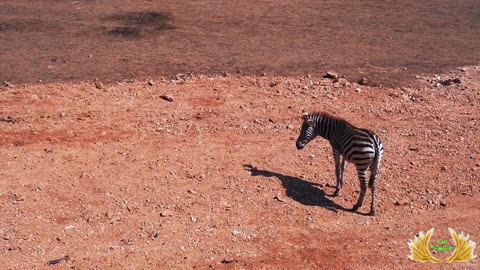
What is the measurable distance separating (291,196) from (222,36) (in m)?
10.7

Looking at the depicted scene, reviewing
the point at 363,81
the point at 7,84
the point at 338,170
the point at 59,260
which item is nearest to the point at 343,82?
the point at 363,81

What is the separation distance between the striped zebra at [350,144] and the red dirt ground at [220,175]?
694 mm

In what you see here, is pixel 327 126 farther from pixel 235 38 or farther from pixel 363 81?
pixel 235 38

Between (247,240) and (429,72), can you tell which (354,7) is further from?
(247,240)

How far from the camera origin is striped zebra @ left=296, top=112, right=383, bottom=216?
477 inches

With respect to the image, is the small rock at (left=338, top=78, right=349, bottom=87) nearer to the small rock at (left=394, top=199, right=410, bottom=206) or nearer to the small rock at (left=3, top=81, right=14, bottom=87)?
the small rock at (left=394, top=199, right=410, bottom=206)

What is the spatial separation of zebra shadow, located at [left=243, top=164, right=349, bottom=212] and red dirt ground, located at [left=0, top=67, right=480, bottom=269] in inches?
1.7

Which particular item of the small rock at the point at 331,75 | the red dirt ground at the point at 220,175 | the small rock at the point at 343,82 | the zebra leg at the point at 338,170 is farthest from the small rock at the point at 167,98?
the zebra leg at the point at 338,170

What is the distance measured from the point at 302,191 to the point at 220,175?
1.96m

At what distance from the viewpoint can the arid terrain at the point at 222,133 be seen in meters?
11.8

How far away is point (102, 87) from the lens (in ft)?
59.2

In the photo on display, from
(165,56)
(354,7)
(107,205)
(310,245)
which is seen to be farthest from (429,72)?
(107,205)

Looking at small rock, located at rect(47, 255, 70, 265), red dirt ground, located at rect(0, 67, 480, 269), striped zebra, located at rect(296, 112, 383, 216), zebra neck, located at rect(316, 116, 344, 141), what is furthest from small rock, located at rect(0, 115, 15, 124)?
zebra neck, located at rect(316, 116, 344, 141)

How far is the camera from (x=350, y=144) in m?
12.3
